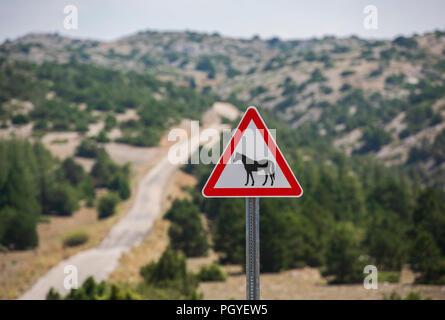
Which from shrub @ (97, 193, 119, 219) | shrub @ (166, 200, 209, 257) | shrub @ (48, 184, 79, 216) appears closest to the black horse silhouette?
shrub @ (166, 200, 209, 257)

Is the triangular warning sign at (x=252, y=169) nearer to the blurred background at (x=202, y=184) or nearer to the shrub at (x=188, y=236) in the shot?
the blurred background at (x=202, y=184)

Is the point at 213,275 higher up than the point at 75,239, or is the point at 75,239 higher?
the point at 213,275

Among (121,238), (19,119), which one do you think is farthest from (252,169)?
(19,119)

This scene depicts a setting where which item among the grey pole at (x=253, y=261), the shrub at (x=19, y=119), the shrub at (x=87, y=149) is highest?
the shrub at (x=19, y=119)

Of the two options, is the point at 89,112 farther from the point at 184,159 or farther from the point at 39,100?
the point at 184,159

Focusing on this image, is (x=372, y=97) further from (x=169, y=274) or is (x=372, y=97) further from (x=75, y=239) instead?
(x=169, y=274)

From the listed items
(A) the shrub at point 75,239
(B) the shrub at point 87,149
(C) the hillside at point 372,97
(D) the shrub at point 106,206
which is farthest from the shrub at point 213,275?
(C) the hillside at point 372,97
